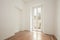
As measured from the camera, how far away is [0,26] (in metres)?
2.23

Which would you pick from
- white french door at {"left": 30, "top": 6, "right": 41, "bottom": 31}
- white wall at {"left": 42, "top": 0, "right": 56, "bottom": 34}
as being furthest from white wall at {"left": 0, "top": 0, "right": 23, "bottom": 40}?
white french door at {"left": 30, "top": 6, "right": 41, "bottom": 31}

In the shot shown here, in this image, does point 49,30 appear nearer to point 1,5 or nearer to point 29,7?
point 29,7

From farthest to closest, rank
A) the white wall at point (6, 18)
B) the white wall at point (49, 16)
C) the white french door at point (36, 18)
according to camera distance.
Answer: the white french door at point (36, 18) → the white wall at point (49, 16) → the white wall at point (6, 18)

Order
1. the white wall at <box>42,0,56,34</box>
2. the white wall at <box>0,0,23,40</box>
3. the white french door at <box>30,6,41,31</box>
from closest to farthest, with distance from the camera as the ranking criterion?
the white wall at <box>0,0,23,40</box> → the white wall at <box>42,0,56,34</box> → the white french door at <box>30,6,41,31</box>

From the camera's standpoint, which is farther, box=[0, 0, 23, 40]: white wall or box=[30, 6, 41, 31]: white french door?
box=[30, 6, 41, 31]: white french door

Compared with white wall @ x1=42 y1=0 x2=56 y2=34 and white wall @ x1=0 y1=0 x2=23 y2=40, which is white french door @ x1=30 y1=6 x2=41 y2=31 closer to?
white wall @ x1=42 y1=0 x2=56 y2=34

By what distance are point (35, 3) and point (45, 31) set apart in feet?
6.41

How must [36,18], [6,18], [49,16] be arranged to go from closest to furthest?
1. [6,18]
2. [49,16]
3. [36,18]

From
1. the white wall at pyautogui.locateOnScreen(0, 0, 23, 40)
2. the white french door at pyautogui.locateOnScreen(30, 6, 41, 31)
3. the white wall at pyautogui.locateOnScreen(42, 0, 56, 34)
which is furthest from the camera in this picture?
the white french door at pyautogui.locateOnScreen(30, 6, 41, 31)

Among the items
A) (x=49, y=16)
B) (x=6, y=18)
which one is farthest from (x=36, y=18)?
(x=6, y=18)

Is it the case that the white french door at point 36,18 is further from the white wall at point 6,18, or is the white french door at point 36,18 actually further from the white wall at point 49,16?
the white wall at point 6,18

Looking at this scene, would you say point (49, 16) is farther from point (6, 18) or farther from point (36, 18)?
point (6, 18)

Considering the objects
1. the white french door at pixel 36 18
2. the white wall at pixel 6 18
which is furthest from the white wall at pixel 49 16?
the white wall at pixel 6 18

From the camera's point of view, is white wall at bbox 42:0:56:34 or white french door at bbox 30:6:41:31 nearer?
white wall at bbox 42:0:56:34
